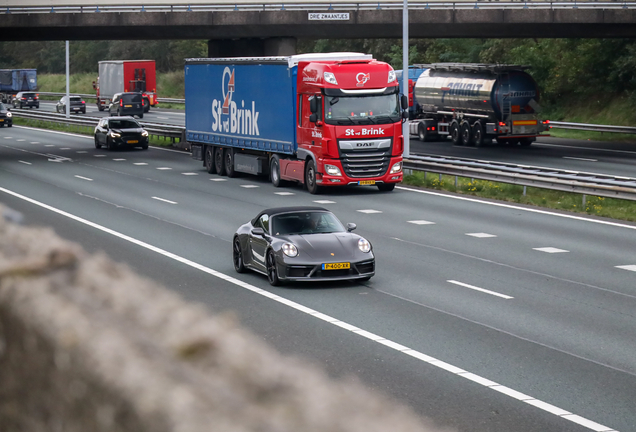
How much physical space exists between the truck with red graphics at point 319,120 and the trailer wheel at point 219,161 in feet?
5.65

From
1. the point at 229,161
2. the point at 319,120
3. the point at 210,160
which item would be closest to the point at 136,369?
the point at 319,120

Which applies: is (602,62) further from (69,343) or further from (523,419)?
(69,343)

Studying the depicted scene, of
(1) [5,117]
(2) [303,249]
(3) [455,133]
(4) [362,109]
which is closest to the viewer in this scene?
(2) [303,249]

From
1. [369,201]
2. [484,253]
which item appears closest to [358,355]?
[484,253]

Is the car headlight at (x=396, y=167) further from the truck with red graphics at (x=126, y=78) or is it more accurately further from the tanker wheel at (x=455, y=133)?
the truck with red graphics at (x=126, y=78)

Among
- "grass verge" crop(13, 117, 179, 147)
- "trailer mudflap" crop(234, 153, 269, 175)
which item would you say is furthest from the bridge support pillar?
"trailer mudflap" crop(234, 153, 269, 175)

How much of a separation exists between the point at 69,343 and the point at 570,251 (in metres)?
18.2

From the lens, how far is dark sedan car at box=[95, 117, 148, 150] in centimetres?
4969

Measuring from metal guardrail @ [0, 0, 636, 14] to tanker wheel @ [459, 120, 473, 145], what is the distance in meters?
6.63

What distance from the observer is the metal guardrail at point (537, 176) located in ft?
82.4

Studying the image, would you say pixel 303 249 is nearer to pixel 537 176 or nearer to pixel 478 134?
pixel 537 176

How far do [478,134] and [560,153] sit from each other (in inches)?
233

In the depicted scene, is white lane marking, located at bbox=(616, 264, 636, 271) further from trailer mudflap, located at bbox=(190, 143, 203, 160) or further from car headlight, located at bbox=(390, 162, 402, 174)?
trailer mudflap, located at bbox=(190, 143, 203, 160)

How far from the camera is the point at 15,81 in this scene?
370 feet
